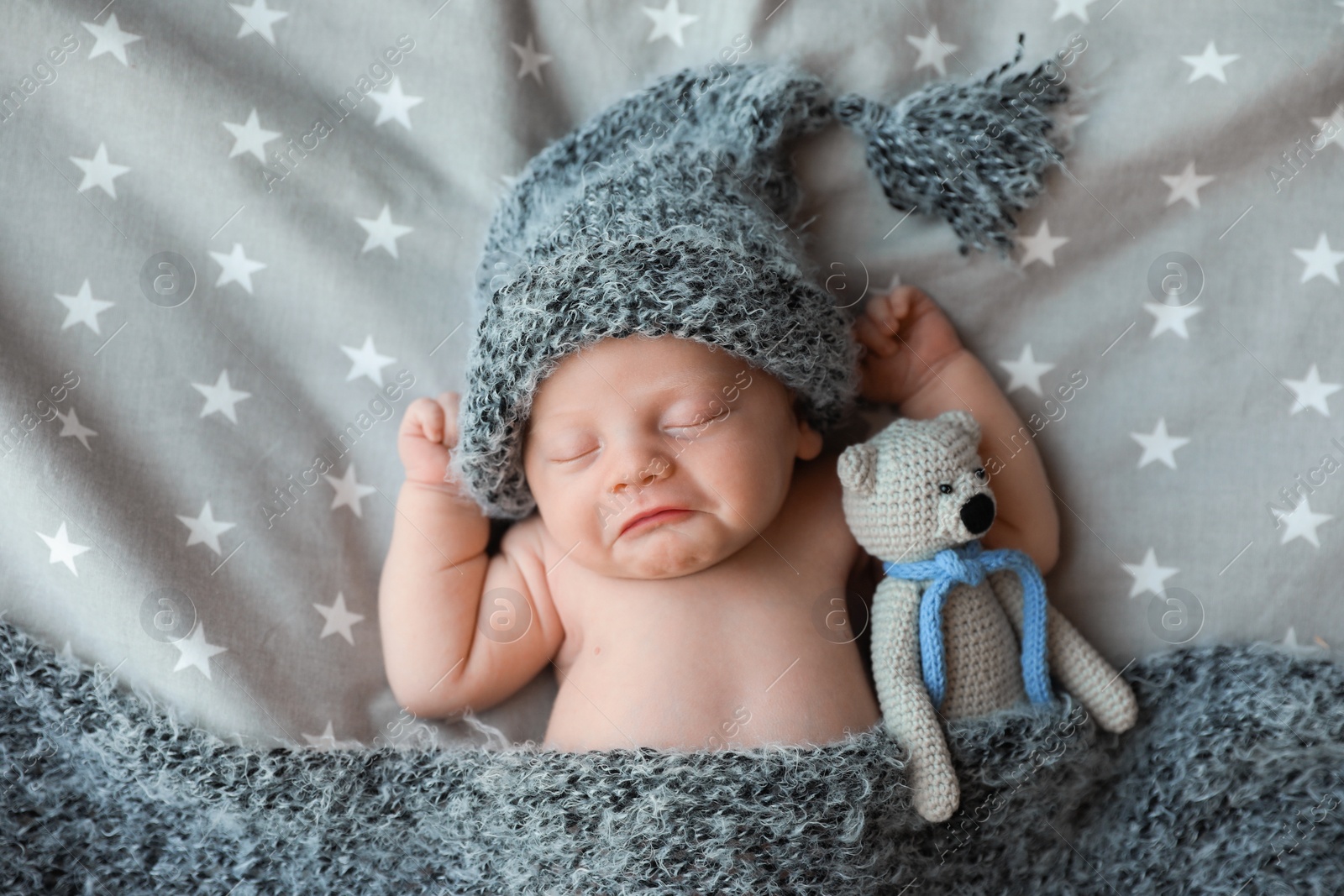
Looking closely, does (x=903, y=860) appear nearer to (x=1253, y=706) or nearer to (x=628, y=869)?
(x=628, y=869)

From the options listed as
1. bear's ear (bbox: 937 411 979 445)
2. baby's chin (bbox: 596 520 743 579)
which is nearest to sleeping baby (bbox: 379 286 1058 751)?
baby's chin (bbox: 596 520 743 579)

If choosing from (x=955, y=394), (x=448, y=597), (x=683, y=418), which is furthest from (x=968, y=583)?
(x=448, y=597)

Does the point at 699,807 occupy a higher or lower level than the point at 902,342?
lower

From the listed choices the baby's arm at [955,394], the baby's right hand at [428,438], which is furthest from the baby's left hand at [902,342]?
the baby's right hand at [428,438]

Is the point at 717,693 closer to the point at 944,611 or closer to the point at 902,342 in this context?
the point at 944,611

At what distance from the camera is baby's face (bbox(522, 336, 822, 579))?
126cm

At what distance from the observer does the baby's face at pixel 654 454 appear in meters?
1.26

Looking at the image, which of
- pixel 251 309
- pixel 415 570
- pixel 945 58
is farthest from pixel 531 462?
pixel 945 58

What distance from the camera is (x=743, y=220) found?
1.34 m

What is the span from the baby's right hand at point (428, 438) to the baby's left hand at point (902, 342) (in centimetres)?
62

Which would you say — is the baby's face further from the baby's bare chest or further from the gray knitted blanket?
the gray knitted blanket

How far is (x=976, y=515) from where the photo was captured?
126 cm

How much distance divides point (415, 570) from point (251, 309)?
471mm

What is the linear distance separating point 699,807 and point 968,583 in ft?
1.46
